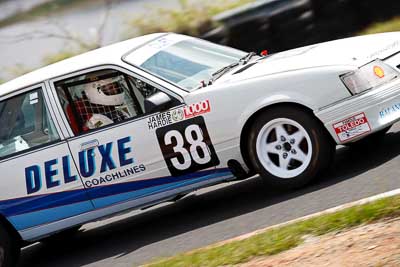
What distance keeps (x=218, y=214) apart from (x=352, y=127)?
1.49 metres

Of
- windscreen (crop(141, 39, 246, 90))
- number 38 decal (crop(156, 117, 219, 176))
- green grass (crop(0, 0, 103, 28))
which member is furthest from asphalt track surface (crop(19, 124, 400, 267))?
green grass (crop(0, 0, 103, 28))

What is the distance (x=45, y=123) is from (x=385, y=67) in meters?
2.97

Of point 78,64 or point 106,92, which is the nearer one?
point 106,92

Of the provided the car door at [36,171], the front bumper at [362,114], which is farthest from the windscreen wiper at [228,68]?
the car door at [36,171]

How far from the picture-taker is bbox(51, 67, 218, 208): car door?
742 cm

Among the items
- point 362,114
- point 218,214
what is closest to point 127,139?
point 218,214

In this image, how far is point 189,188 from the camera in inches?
297

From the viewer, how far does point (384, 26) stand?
1244 centimetres

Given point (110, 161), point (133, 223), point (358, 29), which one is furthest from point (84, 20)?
point (110, 161)

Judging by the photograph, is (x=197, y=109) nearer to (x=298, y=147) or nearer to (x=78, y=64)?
(x=298, y=147)

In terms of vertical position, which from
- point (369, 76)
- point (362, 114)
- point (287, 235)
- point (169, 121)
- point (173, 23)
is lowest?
point (287, 235)

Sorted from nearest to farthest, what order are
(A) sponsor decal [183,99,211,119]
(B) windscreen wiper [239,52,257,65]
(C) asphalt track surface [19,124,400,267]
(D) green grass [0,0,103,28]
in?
(C) asphalt track surface [19,124,400,267]
(A) sponsor decal [183,99,211,119]
(B) windscreen wiper [239,52,257,65]
(D) green grass [0,0,103,28]

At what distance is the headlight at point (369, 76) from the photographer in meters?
6.95

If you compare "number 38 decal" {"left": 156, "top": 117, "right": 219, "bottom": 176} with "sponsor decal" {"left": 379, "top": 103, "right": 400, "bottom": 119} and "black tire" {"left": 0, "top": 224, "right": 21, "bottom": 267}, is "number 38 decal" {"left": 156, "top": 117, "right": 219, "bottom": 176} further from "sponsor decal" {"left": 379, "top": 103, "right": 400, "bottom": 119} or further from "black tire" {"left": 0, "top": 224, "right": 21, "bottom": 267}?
"black tire" {"left": 0, "top": 224, "right": 21, "bottom": 267}
